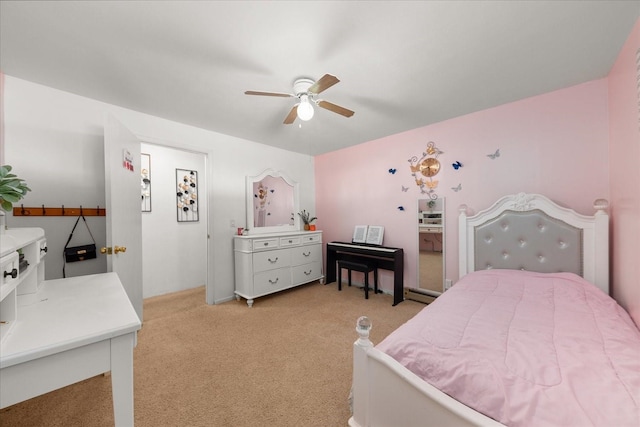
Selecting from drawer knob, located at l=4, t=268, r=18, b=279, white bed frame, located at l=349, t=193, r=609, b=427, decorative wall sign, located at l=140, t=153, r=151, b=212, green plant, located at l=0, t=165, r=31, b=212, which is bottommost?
white bed frame, located at l=349, t=193, r=609, b=427

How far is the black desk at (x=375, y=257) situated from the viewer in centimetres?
303

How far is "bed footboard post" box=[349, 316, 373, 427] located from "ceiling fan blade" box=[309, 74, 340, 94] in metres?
1.36

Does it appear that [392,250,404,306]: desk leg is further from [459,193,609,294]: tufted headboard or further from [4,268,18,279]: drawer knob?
[4,268,18,279]: drawer knob

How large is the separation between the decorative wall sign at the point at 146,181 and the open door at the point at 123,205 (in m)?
1.06

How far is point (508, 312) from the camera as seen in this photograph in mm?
1410

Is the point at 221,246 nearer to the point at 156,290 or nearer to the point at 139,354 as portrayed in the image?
the point at 156,290

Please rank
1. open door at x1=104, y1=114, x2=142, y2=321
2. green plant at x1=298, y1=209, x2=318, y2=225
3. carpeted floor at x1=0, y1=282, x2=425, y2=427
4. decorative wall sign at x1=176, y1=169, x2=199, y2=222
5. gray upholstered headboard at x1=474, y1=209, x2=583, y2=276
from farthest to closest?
green plant at x1=298, y1=209, x2=318, y2=225, decorative wall sign at x1=176, y1=169, x2=199, y2=222, gray upholstered headboard at x1=474, y1=209, x2=583, y2=276, open door at x1=104, y1=114, x2=142, y2=321, carpeted floor at x1=0, y1=282, x2=425, y2=427

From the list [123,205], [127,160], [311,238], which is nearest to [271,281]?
[311,238]

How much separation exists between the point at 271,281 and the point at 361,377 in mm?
2329

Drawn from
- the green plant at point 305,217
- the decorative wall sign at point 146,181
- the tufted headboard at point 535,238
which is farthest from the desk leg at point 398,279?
the decorative wall sign at point 146,181

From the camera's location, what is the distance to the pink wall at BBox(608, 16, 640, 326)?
1.44 metres

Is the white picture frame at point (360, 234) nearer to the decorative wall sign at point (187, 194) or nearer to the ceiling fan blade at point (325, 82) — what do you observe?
the ceiling fan blade at point (325, 82)

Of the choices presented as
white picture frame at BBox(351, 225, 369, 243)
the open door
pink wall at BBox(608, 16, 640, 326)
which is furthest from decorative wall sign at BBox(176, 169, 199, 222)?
pink wall at BBox(608, 16, 640, 326)

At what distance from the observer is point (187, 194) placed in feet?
12.2
